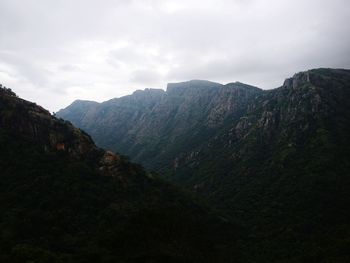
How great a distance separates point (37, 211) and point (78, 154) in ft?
160

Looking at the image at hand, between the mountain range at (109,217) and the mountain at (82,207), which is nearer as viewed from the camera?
the mountain at (82,207)

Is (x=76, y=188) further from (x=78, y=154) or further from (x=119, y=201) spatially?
(x=78, y=154)

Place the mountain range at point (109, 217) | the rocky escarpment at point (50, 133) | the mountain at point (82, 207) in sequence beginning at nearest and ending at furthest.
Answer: the mountain at point (82, 207) → the mountain range at point (109, 217) → the rocky escarpment at point (50, 133)

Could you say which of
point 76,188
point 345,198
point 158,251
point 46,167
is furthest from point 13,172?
point 345,198

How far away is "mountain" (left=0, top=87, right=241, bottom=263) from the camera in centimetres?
11162

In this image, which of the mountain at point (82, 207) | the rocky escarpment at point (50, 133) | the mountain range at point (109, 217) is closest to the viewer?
the mountain at point (82, 207)

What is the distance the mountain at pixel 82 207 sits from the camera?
366ft

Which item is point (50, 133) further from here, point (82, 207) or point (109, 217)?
point (109, 217)

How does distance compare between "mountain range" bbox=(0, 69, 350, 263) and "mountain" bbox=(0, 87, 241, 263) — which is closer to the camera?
"mountain" bbox=(0, 87, 241, 263)

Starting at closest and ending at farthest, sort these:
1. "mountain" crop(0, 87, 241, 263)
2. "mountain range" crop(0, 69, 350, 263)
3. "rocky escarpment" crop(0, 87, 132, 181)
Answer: "mountain" crop(0, 87, 241, 263) → "mountain range" crop(0, 69, 350, 263) → "rocky escarpment" crop(0, 87, 132, 181)

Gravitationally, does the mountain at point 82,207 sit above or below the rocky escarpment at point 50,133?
below

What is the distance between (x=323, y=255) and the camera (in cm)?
13750

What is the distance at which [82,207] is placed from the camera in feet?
467

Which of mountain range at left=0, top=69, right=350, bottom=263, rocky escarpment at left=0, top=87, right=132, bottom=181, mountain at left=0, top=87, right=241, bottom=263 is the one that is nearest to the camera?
mountain at left=0, top=87, right=241, bottom=263
